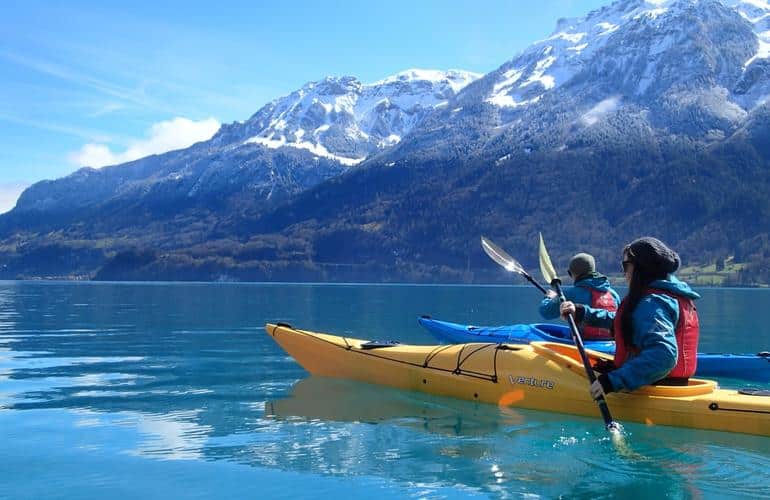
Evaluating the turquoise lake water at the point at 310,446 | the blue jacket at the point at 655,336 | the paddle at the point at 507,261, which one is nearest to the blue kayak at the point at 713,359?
the turquoise lake water at the point at 310,446

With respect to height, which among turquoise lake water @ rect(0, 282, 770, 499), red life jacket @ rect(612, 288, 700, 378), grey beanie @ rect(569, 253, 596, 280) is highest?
grey beanie @ rect(569, 253, 596, 280)

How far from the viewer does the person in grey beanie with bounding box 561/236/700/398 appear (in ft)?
30.7

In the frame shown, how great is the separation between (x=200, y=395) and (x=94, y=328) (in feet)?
59.3

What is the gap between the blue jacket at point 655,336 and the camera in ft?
30.6

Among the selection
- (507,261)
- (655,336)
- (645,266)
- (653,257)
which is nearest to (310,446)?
(655,336)

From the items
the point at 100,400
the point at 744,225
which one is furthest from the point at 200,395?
the point at 744,225

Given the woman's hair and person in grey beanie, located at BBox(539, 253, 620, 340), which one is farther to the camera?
person in grey beanie, located at BBox(539, 253, 620, 340)

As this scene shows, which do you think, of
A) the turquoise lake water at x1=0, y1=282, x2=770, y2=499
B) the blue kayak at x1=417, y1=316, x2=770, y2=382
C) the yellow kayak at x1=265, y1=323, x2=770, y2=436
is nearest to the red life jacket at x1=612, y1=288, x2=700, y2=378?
the yellow kayak at x1=265, y1=323, x2=770, y2=436

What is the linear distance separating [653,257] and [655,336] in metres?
1.04

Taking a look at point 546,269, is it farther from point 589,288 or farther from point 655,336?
point 655,336

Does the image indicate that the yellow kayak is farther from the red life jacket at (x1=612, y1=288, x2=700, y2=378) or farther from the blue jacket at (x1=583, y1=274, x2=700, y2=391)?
the blue jacket at (x1=583, y1=274, x2=700, y2=391)

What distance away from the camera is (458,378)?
12922 millimetres

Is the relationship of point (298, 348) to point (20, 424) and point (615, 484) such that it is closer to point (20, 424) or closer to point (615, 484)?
point (20, 424)

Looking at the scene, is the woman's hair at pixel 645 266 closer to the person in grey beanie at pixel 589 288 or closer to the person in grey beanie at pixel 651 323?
the person in grey beanie at pixel 651 323
